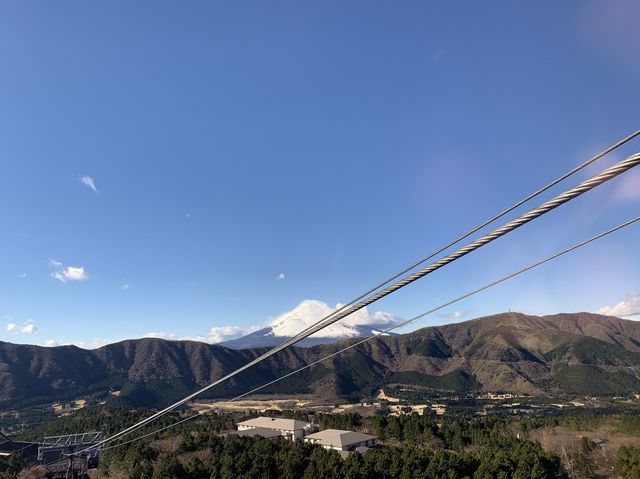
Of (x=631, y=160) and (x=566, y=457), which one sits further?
(x=566, y=457)

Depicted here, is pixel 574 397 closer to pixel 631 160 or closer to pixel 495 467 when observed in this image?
pixel 495 467

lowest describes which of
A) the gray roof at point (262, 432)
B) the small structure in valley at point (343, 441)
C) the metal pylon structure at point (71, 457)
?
the small structure in valley at point (343, 441)

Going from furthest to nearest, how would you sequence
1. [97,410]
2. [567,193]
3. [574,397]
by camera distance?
[574,397] < [97,410] < [567,193]

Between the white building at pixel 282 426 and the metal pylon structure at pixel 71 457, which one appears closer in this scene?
the metal pylon structure at pixel 71 457

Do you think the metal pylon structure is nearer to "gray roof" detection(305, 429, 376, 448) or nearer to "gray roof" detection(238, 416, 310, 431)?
"gray roof" detection(305, 429, 376, 448)

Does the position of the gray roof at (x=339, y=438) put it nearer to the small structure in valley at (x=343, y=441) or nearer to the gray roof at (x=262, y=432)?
the small structure in valley at (x=343, y=441)

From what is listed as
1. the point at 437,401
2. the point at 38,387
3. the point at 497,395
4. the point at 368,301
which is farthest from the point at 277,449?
the point at 38,387

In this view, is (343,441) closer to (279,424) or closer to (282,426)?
(282,426)

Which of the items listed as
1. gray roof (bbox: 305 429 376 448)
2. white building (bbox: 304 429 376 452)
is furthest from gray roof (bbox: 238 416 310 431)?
gray roof (bbox: 305 429 376 448)

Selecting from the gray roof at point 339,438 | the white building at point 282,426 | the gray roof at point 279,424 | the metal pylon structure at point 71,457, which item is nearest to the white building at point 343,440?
the gray roof at point 339,438
